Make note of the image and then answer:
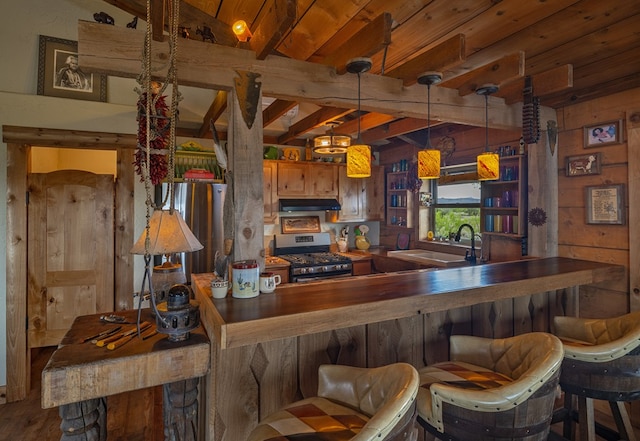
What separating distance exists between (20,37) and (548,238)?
4.89 m

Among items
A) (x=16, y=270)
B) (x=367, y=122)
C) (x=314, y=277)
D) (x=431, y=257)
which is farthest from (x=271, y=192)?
(x=16, y=270)

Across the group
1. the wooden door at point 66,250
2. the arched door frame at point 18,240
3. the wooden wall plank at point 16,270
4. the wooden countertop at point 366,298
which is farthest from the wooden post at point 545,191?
the wooden wall plank at point 16,270

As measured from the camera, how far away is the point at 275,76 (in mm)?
1853

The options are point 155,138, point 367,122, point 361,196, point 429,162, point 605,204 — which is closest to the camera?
point 155,138

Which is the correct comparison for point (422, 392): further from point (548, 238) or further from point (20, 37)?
point (20, 37)

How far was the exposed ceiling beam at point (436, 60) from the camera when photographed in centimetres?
166

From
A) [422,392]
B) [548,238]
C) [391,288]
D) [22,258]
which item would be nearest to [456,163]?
[548,238]

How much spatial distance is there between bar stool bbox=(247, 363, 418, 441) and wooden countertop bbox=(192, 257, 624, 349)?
0.78 ft

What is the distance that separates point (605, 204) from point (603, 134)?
508 millimetres

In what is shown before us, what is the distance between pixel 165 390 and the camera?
5.02 feet

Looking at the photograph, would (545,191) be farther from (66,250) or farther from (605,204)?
(66,250)

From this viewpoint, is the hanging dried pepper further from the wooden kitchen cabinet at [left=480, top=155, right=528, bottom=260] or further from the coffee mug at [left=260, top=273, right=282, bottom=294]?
the wooden kitchen cabinet at [left=480, top=155, right=528, bottom=260]

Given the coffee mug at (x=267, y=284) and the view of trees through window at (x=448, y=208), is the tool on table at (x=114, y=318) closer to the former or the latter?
the coffee mug at (x=267, y=284)

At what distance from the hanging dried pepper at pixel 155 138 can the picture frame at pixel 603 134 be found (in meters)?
2.88
